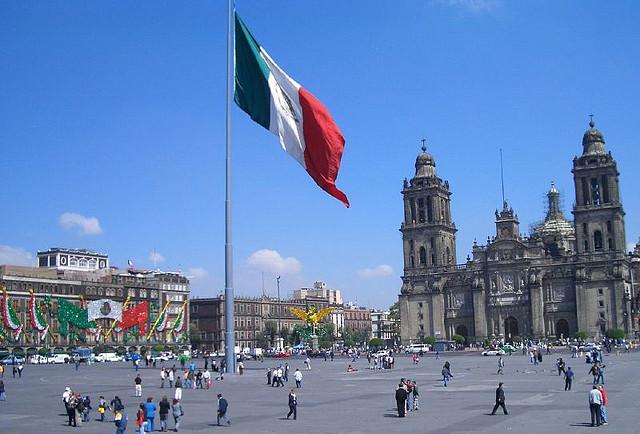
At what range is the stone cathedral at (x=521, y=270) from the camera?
365 feet

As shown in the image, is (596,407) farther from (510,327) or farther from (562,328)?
(510,327)

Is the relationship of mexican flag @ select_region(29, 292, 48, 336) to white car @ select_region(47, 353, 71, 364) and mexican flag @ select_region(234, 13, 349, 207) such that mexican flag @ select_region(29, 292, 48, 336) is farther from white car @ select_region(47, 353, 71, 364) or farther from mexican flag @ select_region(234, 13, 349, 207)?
mexican flag @ select_region(234, 13, 349, 207)

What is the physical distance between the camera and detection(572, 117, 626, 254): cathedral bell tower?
367 feet

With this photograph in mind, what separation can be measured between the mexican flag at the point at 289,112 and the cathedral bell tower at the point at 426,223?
102508mm

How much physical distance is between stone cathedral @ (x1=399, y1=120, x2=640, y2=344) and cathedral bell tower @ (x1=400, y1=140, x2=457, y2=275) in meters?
0.16

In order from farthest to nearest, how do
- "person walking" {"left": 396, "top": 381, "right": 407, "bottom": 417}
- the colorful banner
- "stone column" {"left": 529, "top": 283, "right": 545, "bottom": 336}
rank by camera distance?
"stone column" {"left": 529, "top": 283, "right": 545, "bottom": 336}
the colorful banner
"person walking" {"left": 396, "top": 381, "right": 407, "bottom": 417}

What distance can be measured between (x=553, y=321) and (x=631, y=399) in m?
87.9

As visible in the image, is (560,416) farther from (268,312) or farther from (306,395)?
(268,312)

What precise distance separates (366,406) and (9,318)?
263 feet

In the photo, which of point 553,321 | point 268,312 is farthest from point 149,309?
point 553,321

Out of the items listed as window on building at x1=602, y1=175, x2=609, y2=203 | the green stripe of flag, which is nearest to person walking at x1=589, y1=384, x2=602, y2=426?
the green stripe of flag

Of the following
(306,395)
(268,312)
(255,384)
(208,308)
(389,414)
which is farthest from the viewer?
(268,312)

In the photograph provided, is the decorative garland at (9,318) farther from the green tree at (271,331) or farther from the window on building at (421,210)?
the window on building at (421,210)

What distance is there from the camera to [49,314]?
4387 inches
